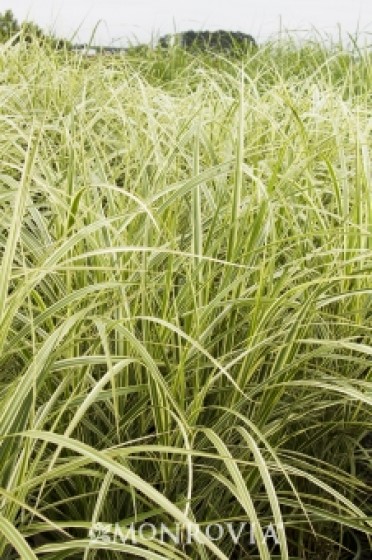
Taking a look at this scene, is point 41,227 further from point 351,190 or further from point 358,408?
point 351,190

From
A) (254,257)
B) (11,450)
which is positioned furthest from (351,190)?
(11,450)

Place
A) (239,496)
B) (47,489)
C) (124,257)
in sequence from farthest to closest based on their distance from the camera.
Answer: (124,257), (47,489), (239,496)

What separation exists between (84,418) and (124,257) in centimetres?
31

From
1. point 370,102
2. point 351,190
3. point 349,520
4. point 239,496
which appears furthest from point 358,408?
point 370,102

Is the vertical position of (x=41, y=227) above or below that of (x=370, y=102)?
below

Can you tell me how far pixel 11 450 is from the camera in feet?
3.29

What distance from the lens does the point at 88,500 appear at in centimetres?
122

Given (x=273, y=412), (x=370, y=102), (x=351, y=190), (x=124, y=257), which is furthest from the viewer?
(x=370, y=102)

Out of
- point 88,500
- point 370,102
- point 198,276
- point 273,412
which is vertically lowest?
point 88,500

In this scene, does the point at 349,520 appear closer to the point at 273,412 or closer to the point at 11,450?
the point at 273,412

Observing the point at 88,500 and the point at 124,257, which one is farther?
the point at 124,257

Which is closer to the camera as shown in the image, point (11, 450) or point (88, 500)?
point (11, 450)

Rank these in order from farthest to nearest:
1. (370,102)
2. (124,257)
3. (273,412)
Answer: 1. (370,102)
2. (124,257)
3. (273,412)

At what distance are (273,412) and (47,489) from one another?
1.24ft
